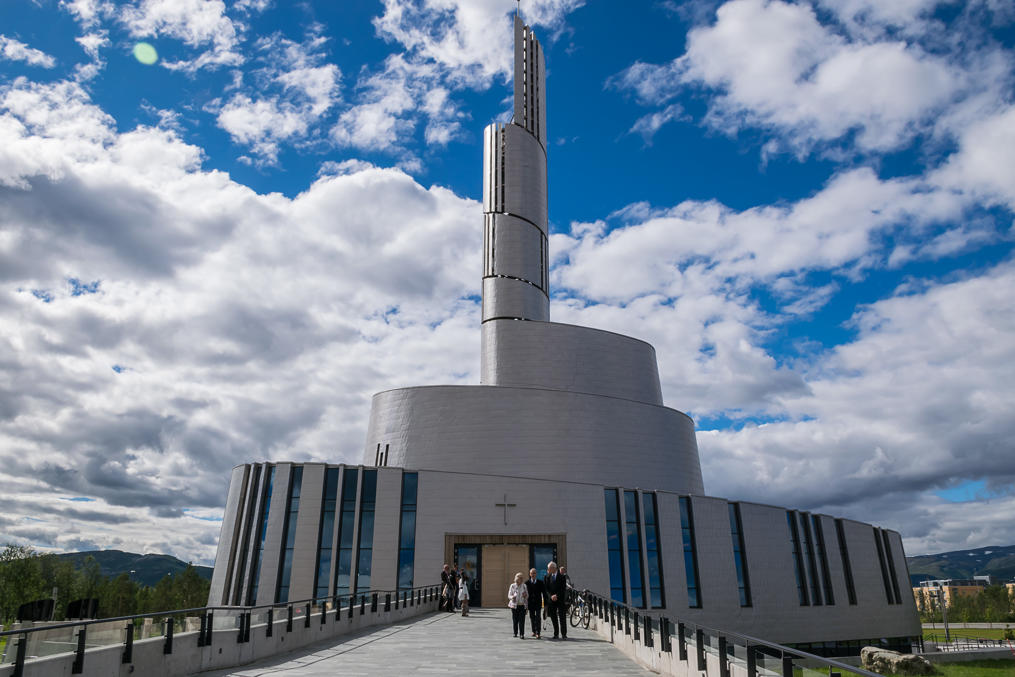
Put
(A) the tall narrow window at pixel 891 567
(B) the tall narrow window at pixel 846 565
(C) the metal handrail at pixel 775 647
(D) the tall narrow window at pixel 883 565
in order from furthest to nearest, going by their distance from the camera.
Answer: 1. (A) the tall narrow window at pixel 891 567
2. (D) the tall narrow window at pixel 883 565
3. (B) the tall narrow window at pixel 846 565
4. (C) the metal handrail at pixel 775 647

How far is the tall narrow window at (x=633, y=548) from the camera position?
36.1m

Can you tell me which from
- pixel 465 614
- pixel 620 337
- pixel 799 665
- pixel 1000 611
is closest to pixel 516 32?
pixel 620 337

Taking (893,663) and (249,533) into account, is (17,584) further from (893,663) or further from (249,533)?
(893,663)

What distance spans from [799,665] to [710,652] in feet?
9.22

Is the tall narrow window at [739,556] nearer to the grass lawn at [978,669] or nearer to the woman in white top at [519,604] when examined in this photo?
the grass lawn at [978,669]

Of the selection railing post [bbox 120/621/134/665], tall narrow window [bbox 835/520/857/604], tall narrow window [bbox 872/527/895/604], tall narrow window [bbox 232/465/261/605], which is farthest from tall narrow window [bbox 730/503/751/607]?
railing post [bbox 120/621/134/665]

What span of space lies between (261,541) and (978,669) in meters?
52.8

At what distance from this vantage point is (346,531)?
3597 centimetres

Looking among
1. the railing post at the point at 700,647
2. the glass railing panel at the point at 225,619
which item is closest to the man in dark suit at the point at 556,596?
the railing post at the point at 700,647

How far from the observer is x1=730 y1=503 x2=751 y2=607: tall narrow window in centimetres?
3919

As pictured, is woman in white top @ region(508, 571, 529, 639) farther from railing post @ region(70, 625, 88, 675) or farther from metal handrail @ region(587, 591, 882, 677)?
railing post @ region(70, 625, 88, 675)

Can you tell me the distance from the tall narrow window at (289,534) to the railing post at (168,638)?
26069mm

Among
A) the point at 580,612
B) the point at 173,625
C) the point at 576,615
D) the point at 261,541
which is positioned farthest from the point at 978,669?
the point at 173,625

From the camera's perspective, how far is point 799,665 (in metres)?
6.60
